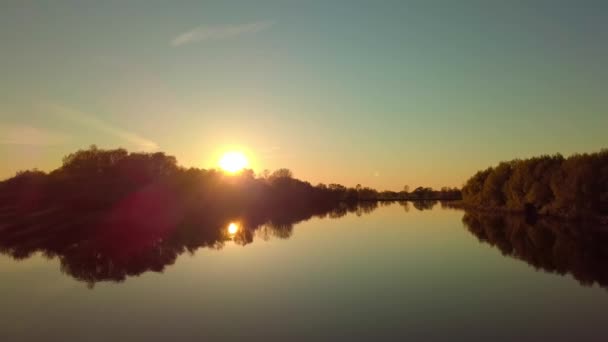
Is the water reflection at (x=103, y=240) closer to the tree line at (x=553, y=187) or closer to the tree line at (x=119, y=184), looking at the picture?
the tree line at (x=119, y=184)

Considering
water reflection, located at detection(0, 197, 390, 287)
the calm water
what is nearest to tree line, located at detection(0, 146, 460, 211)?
water reflection, located at detection(0, 197, 390, 287)

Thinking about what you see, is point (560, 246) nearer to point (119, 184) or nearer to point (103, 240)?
point (103, 240)

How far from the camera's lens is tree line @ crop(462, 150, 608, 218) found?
228 feet

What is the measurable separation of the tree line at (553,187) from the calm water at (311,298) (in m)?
34.7

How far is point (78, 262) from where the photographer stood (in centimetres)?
3519

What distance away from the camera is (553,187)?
79562 mm

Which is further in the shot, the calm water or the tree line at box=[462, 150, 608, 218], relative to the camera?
the tree line at box=[462, 150, 608, 218]

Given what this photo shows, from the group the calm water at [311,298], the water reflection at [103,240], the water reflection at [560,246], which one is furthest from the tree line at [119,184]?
the water reflection at [560,246]

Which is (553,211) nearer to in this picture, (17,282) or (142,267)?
(142,267)

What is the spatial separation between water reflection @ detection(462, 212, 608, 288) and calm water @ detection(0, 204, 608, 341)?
1.12ft

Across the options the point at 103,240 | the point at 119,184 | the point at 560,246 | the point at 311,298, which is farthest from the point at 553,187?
the point at 119,184

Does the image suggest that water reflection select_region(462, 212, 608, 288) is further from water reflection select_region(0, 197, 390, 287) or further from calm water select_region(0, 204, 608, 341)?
water reflection select_region(0, 197, 390, 287)

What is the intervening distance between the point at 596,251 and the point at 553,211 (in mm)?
43796

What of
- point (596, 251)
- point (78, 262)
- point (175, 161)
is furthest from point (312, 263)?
point (175, 161)
